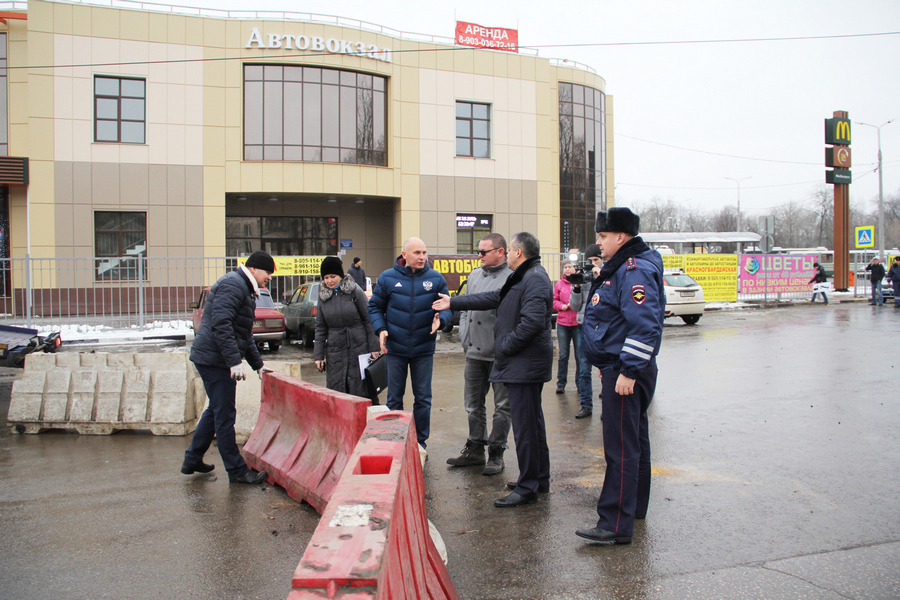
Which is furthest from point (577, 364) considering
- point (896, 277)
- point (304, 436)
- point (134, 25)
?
point (134, 25)

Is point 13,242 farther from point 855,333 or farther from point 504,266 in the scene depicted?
point 855,333

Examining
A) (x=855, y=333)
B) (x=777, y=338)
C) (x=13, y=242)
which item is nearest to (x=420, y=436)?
(x=777, y=338)

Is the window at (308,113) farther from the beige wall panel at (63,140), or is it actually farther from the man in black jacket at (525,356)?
the man in black jacket at (525,356)

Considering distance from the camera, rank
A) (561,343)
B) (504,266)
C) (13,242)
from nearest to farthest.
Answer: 1. (504,266)
2. (561,343)
3. (13,242)

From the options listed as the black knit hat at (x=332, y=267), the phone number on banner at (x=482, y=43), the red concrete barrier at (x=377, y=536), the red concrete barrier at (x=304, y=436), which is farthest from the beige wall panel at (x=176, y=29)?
the red concrete barrier at (x=377, y=536)

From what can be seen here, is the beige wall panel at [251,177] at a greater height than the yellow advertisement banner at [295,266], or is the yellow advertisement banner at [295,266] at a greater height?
the beige wall panel at [251,177]

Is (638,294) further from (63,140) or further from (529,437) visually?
(63,140)

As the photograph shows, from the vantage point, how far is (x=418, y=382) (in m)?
6.07

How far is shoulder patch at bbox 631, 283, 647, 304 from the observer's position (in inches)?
158

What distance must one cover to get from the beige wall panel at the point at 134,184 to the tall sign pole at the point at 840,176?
A: 2947cm

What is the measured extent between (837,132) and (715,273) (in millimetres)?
11875

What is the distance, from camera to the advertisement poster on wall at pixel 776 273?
2580 centimetres

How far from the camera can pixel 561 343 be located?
29.2ft

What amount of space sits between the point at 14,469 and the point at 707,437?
653 centimetres
